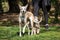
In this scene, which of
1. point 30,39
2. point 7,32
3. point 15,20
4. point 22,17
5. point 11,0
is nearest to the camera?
point 30,39

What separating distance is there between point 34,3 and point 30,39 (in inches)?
96.9

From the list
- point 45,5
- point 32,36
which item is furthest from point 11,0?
point 32,36

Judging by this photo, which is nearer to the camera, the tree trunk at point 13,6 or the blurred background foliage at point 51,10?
the blurred background foliage at point 51,10

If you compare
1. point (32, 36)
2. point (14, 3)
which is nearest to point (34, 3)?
point (32, 36)

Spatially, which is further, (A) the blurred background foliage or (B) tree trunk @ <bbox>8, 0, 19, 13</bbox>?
(B) tree trunk @ <bbox>8, 0, 19, 13</bbox>

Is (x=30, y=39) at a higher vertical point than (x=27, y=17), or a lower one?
lower

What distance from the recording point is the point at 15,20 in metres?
16.7

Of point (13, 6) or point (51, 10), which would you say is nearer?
point (13, 6)

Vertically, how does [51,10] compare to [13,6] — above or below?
below

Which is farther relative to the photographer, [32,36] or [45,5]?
[45,5]

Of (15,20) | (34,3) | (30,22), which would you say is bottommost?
(15,20)

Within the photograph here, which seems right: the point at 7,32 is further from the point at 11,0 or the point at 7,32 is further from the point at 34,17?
the point at 11,0

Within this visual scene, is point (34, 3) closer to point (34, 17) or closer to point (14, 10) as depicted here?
point (34, 17)

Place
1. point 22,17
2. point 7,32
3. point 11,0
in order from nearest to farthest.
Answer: point 22,17 < point 7,32 < point 11,0
